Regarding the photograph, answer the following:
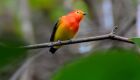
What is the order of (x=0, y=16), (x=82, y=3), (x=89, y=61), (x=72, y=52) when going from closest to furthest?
1. (x=89, y=61)
2. (x=72, y=52)
3. (x=82, y=3)
4. (x=0, y=16)

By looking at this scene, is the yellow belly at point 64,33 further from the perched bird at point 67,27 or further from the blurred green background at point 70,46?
the blurred green background at point 70,46

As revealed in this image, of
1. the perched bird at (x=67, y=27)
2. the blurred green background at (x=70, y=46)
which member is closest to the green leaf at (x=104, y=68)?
the blurred green background at (x=70, y=46)

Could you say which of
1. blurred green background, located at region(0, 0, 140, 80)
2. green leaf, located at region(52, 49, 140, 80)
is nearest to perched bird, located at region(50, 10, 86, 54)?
blurred green background, located at region(0, 0, 140, 80)

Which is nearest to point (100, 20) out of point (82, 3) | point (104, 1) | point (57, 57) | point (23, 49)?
point (104, 1)

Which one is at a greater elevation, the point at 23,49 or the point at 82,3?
the point at 23,49

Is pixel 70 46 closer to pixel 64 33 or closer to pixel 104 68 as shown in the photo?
pixel 64 33

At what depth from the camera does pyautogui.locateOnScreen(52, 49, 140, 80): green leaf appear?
36cm

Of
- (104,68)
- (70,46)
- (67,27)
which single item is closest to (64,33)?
(67,27)

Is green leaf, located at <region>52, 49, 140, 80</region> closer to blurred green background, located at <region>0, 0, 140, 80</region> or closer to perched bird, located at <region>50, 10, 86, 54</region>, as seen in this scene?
blurred green background, located at <region>0, 0, 140, 80</region>

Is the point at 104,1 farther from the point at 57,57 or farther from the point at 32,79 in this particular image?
the point at 32,79

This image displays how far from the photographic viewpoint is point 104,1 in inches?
220

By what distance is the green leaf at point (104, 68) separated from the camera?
0.36 meters

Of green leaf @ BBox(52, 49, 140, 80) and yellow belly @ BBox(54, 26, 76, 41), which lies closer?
green leaf @ BBox(52, 49, 140, 80)

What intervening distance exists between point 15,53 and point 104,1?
528 centimetres
